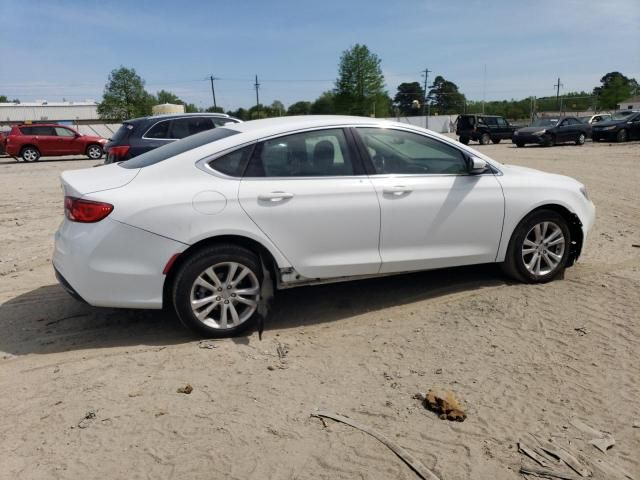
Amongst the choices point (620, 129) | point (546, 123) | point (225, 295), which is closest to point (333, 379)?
point (225, 295)

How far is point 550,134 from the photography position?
25.0 metres

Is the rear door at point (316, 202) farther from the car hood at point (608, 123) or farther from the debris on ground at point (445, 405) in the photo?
the car hood at point (608, 123)

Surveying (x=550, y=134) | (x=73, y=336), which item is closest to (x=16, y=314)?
(x=73, y=336)

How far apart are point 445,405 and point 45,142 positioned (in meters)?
24.9

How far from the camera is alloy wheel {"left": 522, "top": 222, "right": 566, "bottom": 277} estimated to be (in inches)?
190

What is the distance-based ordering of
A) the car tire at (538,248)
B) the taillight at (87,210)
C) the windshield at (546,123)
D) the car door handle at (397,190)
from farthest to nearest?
the windshield at (546,123)
the car tire at (538,248)
the car door handle at (397,190)
the taillight at (87,210)

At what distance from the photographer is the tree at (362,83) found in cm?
7719

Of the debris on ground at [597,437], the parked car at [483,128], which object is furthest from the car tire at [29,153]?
the debris on ground at [597,437]

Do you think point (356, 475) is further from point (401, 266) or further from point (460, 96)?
point (460, 96)

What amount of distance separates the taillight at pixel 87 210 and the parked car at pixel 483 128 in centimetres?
2694

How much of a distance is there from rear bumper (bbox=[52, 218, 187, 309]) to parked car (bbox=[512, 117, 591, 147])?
24284 mm

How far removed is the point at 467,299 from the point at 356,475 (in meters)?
2.46

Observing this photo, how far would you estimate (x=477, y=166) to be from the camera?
14.8ft

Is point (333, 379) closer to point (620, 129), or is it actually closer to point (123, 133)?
point (123, 133)
